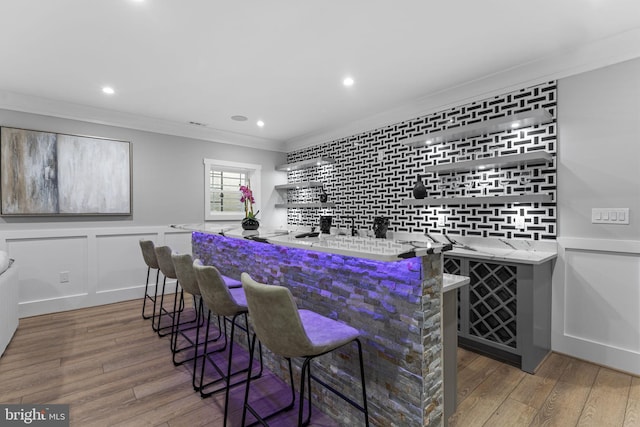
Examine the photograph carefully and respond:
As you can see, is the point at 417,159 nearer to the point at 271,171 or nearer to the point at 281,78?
the point at 281,78

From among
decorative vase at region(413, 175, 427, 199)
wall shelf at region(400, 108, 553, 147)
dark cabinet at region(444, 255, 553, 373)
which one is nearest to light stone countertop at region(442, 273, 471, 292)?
dark cabinet at region(444, 255, 553, 373)

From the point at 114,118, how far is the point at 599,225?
5.44 m

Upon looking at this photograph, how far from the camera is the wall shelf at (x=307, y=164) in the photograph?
4.95m

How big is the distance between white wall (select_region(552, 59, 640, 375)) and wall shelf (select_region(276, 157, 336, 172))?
2.97m

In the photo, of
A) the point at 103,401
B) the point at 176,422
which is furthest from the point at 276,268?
the point at 103,401

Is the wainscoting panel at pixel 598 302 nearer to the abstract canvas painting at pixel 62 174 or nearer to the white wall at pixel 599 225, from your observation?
the white wall at pixel 599 225

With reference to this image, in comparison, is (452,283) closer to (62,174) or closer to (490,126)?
(490,126)

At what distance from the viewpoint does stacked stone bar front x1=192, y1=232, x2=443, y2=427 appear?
1.43 m

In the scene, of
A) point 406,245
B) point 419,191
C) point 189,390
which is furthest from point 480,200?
point 189,390

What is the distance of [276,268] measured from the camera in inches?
91.7

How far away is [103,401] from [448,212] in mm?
3454

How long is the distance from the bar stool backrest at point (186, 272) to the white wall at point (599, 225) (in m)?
3.00

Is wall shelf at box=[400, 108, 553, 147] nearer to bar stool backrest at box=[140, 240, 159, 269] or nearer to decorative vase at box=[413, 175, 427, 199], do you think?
decorative vase at box=[413, 175, 427, 199]

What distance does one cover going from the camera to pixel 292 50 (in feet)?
8.68
